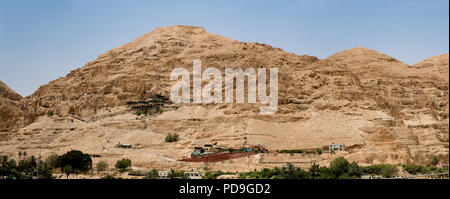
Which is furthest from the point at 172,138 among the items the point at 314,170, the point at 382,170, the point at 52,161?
the point at 382,170

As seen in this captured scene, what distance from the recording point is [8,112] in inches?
3996

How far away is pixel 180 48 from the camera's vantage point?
4513 inches

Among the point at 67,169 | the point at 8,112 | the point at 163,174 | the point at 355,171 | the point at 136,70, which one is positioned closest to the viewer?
the point at 355,171

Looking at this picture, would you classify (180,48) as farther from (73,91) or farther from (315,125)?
(315,125)

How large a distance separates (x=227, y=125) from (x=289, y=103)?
9.46 metres

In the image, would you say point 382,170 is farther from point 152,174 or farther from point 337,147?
point 152,174

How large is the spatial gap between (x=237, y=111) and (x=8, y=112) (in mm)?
38319

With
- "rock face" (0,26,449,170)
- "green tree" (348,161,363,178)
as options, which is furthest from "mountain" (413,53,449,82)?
"green tree" (348,161,363,178)

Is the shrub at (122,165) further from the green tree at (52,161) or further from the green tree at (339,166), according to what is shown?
the green tree at (339,166)

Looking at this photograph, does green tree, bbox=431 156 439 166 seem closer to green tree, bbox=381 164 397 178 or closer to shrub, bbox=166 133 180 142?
green tree, bbox=381 164 397 178

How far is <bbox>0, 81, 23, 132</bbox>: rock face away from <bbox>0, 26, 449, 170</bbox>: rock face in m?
2.24

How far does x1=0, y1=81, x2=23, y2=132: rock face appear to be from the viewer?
98.8 meters

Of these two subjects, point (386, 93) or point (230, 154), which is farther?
point (386, 93)
